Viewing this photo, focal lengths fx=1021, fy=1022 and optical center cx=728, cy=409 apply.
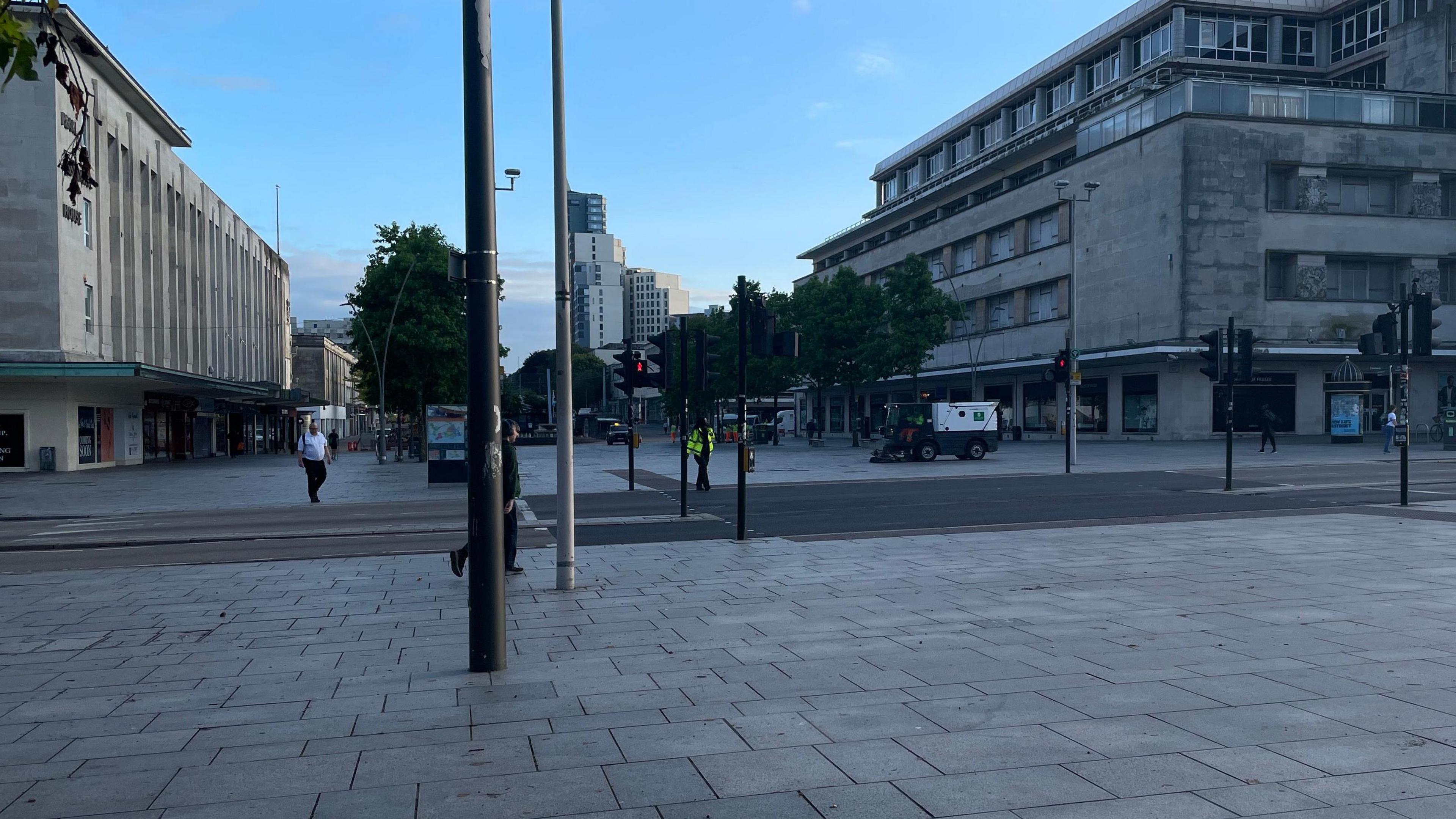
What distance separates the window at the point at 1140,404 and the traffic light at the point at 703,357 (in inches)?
1449

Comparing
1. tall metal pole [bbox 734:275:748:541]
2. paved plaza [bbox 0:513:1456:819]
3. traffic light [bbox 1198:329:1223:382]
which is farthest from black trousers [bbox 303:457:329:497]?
traffic light [bbox 1198:329:1223:382]

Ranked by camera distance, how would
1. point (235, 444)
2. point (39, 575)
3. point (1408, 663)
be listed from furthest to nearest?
1. point (235, 444)
2. point (39, 575)
3. point (1408, 663)

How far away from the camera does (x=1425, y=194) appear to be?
Answer: 4628 centimetres

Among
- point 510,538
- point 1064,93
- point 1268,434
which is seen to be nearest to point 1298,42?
point 1064,93

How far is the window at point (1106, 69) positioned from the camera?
5853 centimetres

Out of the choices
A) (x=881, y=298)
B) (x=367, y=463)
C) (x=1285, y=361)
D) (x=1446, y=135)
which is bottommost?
(x=367, y=463)

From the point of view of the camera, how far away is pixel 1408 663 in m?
6.09

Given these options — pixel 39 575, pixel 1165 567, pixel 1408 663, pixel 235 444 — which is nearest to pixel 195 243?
pixel 235 444

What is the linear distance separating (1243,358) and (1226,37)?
4403cm

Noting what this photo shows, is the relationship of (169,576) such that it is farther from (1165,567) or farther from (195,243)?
(195,243)

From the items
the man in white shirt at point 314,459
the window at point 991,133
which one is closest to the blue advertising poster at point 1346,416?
the window at point 991,133

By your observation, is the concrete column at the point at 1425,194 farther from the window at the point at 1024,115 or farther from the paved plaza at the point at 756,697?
the paved plaza at the point at 756,697

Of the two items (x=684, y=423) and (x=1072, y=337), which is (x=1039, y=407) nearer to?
(x=1072, y=337)

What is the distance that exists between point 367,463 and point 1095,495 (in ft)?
103
